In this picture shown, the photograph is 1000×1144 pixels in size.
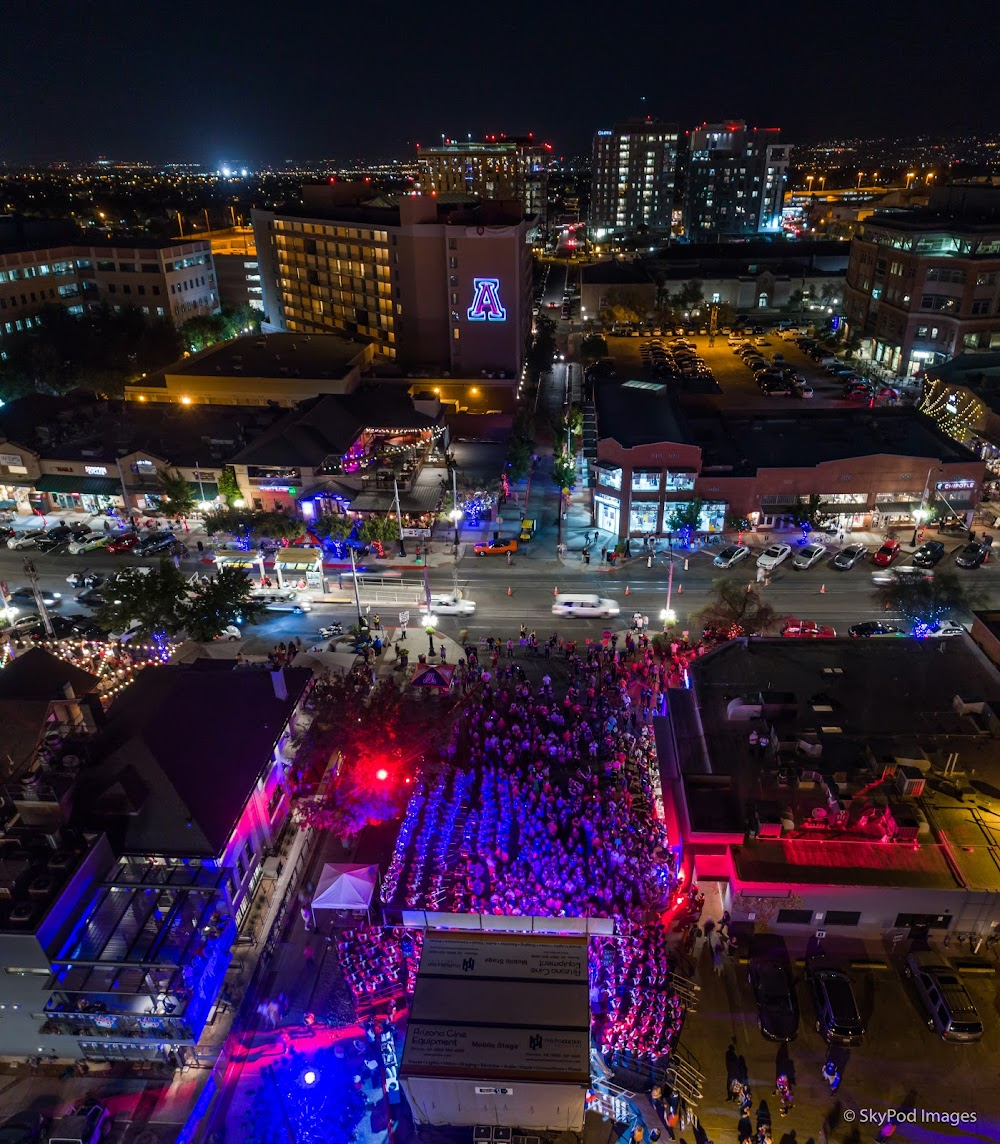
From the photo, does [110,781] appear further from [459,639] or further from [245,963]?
[459,639]

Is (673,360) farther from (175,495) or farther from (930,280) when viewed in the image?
(175,495)

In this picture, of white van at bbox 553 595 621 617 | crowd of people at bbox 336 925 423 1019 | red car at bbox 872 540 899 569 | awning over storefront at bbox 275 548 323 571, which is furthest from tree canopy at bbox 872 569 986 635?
awning over storefront at bbox 275 548 323 571

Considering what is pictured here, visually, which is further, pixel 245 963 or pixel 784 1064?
pixel 245 963

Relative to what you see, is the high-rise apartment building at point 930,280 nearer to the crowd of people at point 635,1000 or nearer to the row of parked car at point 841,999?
the row of parked car at point 841,999

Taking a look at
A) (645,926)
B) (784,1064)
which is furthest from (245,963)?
(784,1064)

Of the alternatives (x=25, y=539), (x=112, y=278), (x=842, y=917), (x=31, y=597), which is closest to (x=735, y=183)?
(x=112, y=278)
